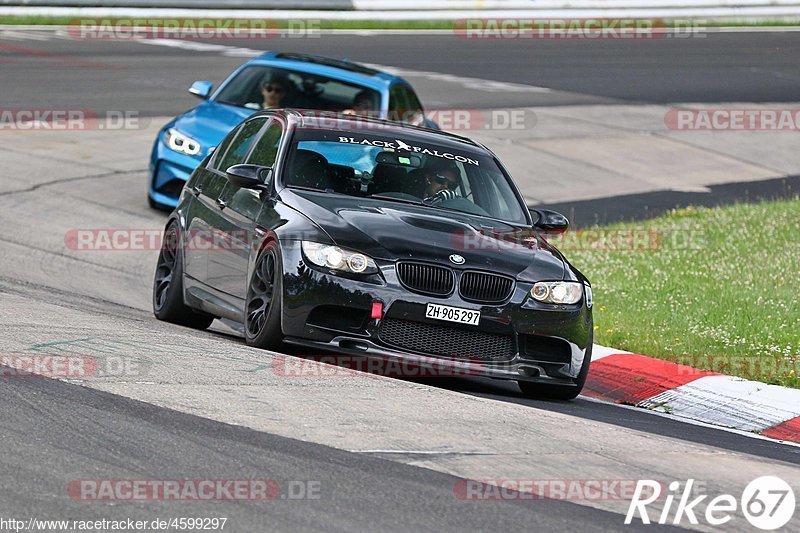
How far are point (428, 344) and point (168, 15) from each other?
83.1 ft

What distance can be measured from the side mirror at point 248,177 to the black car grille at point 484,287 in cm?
167

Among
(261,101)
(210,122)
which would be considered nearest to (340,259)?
(210,122)

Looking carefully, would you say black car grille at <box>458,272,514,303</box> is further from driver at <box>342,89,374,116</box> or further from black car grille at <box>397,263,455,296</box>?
driver at <box>342,89,374,116</box>

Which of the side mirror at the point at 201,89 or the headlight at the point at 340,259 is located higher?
the headlight at the point at 340,259

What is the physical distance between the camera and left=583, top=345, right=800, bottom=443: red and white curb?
8.98 m

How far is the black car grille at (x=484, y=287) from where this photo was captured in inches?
332

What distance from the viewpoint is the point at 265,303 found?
8.75 meters

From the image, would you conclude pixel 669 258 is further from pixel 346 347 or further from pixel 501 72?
pixel 501 72

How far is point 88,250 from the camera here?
1362 cm

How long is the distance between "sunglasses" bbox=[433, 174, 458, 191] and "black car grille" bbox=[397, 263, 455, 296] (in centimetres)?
142

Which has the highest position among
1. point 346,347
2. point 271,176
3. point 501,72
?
point 271,176

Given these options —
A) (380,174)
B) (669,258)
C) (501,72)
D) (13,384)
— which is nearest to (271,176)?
(380,174)

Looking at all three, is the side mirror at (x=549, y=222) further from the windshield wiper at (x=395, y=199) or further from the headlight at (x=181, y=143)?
the headlight at (x=181, y=143)

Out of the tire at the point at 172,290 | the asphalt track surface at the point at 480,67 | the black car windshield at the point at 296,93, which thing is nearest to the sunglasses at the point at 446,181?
the tire at the point at 172,290
